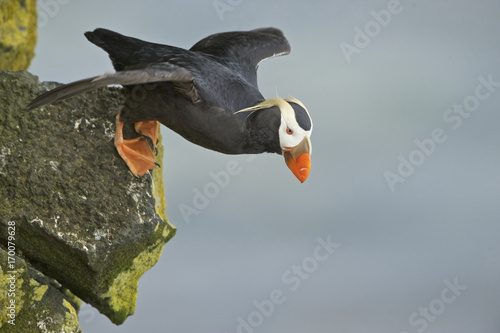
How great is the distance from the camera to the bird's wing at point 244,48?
406 centimetres

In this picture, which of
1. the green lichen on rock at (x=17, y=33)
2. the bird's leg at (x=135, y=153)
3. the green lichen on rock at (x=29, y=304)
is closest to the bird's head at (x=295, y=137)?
the bird's leg at (x=135, y=153)

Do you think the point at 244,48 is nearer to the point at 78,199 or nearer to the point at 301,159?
the point at 301,159

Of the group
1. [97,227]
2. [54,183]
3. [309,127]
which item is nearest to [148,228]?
[97,227]

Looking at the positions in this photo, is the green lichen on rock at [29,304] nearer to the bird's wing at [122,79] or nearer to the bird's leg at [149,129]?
the bird's wing at [122,79]

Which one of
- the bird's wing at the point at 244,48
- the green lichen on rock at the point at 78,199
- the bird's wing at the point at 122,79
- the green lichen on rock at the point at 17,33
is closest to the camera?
the bird's wing at the point at 122,79

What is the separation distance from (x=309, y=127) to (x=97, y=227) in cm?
119

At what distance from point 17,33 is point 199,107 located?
1974 millimetres

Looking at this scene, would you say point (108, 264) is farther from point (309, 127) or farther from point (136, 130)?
point (309, 127)

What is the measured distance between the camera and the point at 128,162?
3789 mm

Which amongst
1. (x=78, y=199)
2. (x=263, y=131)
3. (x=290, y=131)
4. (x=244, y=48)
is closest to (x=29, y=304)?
(x=78, y=199)

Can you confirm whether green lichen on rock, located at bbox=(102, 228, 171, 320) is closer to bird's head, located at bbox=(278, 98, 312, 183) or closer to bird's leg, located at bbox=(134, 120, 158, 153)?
bird's leg, located at bbox=(134, 120, 158, 153)

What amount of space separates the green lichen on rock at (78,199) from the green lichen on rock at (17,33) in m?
0.98

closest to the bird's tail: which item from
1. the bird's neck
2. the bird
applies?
the bird

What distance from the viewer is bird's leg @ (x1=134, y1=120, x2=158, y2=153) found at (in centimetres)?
396
